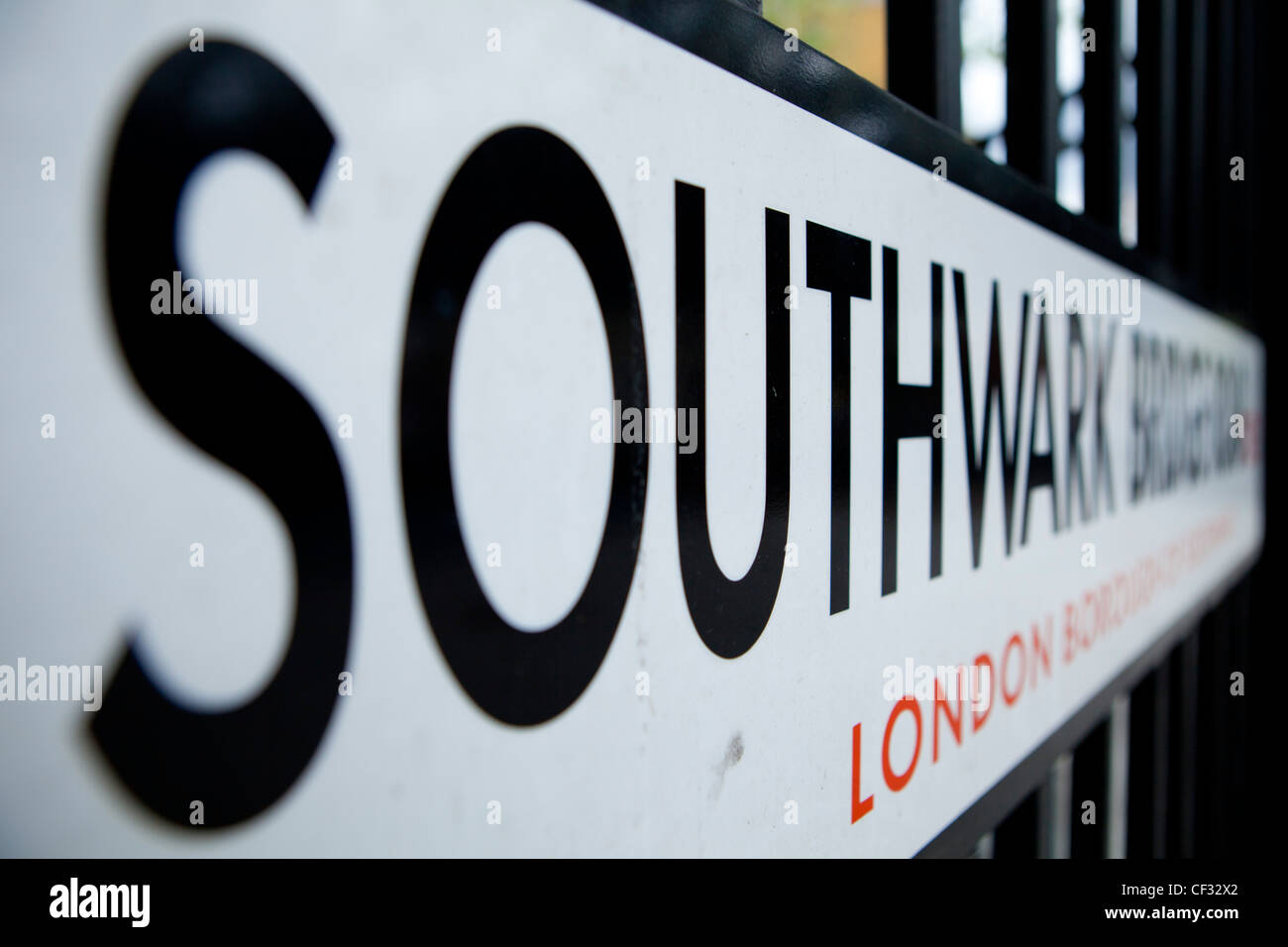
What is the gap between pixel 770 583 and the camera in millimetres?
757

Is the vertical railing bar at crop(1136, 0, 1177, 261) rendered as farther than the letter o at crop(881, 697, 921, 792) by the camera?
Yes

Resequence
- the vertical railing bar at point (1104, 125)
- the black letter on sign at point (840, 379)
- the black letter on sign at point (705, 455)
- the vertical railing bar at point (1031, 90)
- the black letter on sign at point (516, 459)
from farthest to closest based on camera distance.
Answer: the vertical railing bar at point (1104, 125)
the vertical railing bar at point (1031, 90)
the black letter on sign at point (840, 379)
the black letter on sign at point (705, 455)
the black letter on sign at point (516, 459)

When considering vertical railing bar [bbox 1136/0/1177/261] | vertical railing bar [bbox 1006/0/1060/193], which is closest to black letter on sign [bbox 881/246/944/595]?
vertical railing bar [bbox 1006/0/1060/193]

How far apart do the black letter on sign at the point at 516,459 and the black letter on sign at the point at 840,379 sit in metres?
0.25

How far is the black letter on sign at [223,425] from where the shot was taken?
0.43 metres

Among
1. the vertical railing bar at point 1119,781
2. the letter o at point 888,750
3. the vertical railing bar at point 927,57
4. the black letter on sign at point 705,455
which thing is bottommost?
the vertical railing bar at point 1119,781

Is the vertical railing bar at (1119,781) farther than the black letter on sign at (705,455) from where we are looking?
Yes

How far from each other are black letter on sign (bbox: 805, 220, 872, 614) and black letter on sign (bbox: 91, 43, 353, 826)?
47cm

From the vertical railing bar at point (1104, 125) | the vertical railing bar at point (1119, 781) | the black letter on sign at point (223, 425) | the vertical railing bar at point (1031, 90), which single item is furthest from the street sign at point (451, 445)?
the vertical railing bar at point (1119, 781)

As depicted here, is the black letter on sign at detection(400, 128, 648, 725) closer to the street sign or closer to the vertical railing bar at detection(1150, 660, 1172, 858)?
the street sign

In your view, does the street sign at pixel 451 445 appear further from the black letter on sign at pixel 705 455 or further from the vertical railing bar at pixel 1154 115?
the vertical railing bar at pixel 1154 115

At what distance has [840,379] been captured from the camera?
84cm

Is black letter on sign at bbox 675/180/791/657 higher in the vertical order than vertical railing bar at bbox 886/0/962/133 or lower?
lower

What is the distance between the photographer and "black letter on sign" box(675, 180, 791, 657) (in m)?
0.67
